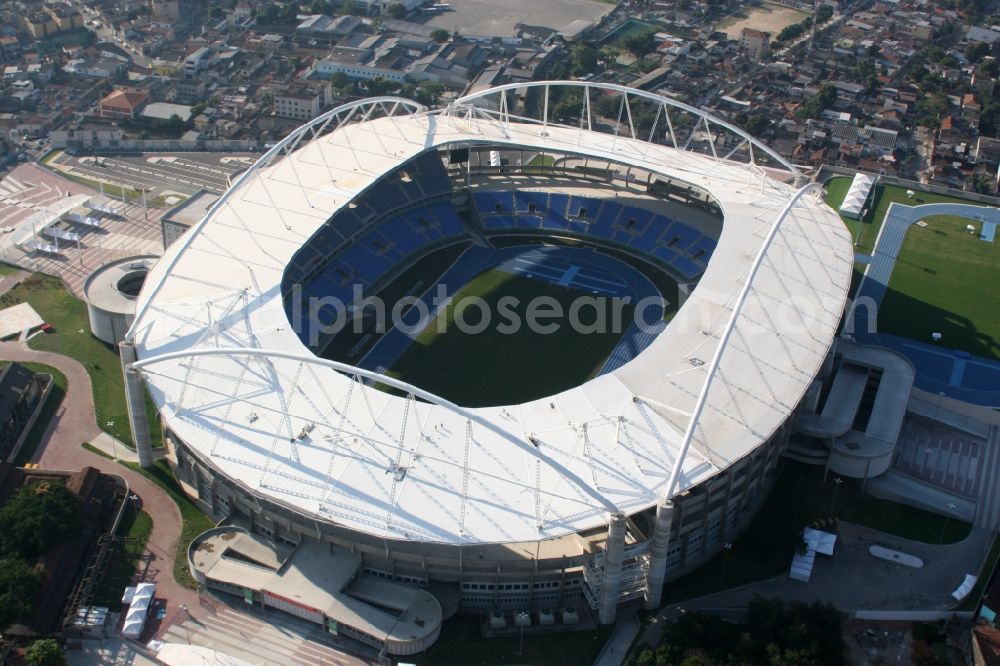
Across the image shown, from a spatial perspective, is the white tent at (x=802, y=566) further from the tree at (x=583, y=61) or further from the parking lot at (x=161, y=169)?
the tree at (x=583, y=61)

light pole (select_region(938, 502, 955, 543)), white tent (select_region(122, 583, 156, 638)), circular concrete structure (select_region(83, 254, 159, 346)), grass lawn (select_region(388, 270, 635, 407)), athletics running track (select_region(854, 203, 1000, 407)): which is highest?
circular concrete structure (select_region(83, 254, 159, 346))

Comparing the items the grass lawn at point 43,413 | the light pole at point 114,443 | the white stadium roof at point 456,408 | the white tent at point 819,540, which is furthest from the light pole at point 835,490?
the grass lawn at point 43,413

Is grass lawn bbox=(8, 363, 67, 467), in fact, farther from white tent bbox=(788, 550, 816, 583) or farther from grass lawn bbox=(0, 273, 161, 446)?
white tent bbox=(788, 550, 816, 583)

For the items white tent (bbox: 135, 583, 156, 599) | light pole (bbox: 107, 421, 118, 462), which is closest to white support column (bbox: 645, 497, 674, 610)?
white tent (bbox: 135, 583, 156, 599)

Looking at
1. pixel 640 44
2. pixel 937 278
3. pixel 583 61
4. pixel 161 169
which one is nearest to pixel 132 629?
pixel 161 169

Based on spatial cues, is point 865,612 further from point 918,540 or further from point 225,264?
point 225,264

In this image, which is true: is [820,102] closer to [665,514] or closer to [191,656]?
[665,514]
